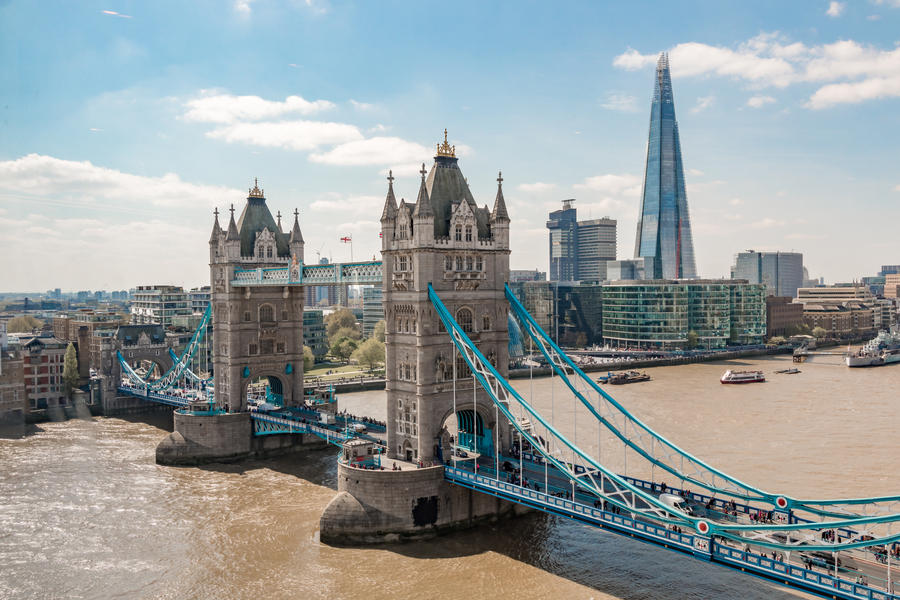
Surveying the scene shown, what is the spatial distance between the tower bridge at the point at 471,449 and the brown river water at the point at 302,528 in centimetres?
276

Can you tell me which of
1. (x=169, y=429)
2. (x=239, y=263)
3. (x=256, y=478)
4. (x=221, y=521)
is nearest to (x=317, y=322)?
(x=169, y=429)

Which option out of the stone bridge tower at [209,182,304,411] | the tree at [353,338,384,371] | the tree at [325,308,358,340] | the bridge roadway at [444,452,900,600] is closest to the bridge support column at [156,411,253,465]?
the stone bridge tower at [209,182,304,411]

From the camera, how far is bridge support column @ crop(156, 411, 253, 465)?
228 feet

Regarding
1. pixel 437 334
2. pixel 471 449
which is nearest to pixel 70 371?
pixel 471 449

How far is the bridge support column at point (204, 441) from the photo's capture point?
69438 millimetres

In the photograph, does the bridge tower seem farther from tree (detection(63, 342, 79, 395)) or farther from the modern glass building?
the modern glass building

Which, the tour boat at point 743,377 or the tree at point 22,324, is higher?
the tree at point 22,324

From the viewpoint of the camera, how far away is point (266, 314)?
2977 inches

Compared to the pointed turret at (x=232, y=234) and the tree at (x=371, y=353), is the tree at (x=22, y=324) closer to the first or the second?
the tree at (x=371, y=353)

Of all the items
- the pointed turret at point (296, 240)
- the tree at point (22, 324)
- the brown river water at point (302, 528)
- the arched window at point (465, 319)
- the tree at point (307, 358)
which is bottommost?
the brown river water at point (302, 528)

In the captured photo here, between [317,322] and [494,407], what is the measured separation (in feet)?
332

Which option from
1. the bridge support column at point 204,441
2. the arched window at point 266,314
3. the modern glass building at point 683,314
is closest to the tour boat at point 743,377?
the modern glass building at point 683,314

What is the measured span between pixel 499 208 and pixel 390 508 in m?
22.6

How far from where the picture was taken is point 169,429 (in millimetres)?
86688
